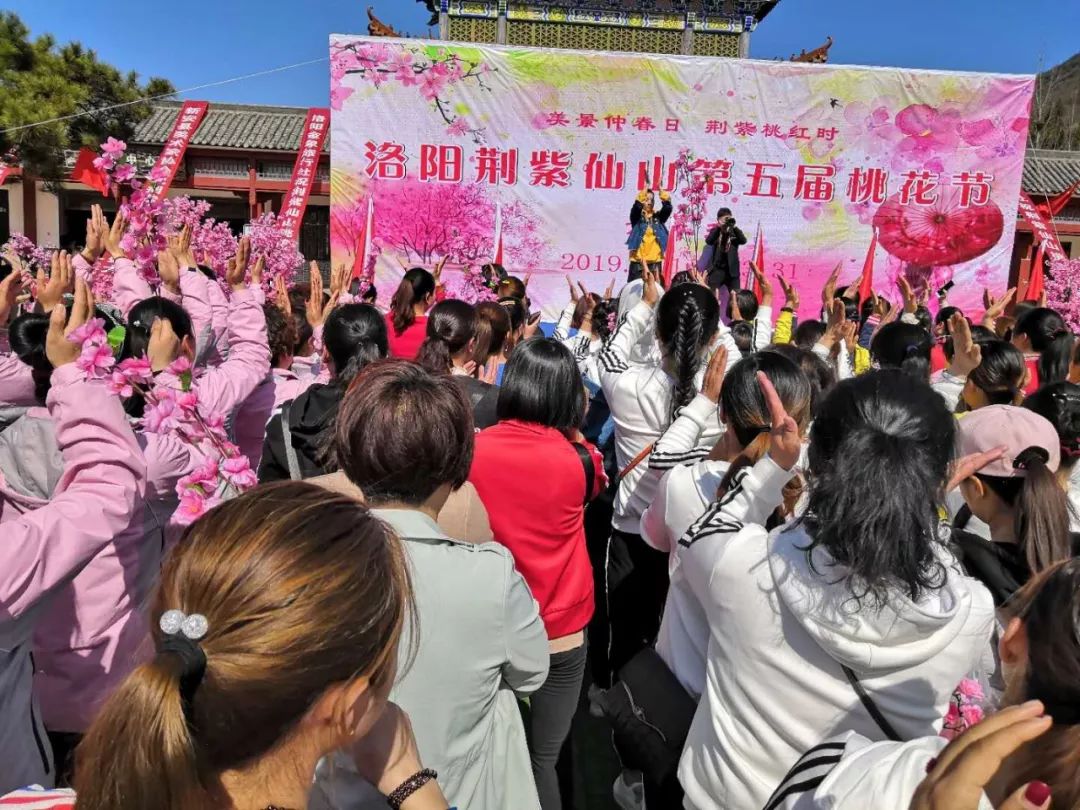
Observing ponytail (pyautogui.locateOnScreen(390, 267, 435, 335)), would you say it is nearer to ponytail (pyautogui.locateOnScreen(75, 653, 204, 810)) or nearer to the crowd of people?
the crowd of people

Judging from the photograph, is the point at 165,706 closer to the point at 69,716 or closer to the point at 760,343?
the point at 69,716

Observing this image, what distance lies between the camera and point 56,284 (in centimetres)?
167

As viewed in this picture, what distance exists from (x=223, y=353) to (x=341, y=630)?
2.37m

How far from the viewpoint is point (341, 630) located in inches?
27.4

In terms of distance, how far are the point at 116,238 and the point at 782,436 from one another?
7.68 ft


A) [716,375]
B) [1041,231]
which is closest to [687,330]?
[716,375]

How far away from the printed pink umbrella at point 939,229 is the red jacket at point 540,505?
796 cm

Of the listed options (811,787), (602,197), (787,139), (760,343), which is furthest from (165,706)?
(787,139)

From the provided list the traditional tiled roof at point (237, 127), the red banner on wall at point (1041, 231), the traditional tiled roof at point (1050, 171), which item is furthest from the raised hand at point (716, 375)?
the traditional tiled roof at point (1050, 171)

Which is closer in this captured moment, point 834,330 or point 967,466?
point 967,466

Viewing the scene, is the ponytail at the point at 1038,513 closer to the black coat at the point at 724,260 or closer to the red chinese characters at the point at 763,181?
the black coat at the point at 724,260

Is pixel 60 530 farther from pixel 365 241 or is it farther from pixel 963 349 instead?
pixel 365 241

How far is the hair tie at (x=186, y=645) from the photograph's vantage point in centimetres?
61

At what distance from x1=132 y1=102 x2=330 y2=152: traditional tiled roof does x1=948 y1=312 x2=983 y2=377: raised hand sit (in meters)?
10.5
